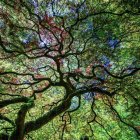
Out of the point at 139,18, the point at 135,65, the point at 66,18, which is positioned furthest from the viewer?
the point at 135,65

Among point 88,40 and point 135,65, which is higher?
point 88,40

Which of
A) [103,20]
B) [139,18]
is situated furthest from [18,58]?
[139,18]

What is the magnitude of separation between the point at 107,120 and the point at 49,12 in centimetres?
596

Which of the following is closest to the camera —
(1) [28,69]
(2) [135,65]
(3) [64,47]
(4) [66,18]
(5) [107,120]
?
(4) [66,18]

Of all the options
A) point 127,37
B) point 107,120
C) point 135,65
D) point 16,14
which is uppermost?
point 16,14

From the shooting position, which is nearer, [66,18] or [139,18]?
[139,18]

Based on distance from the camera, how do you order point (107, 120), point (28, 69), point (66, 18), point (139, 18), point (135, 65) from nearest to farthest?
point (139, 18) → point (66, 18) → point (135, 65) → point (28, 69) → point (107, 120)

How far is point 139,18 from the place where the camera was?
847 centimetres

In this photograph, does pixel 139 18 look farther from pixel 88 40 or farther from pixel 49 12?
pixel 49 12

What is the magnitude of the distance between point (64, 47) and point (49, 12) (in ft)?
5.72

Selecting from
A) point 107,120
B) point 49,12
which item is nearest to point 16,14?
point 49,12

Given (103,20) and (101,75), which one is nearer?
(103,20)

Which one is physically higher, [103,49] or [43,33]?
[43,33]

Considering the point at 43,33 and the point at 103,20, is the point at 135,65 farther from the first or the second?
the point at 43,33
